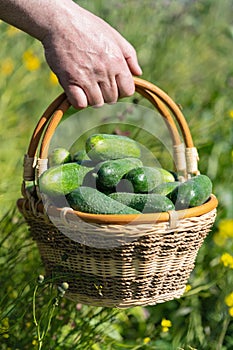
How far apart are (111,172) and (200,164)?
102 cm

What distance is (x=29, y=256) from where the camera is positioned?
2.20 metres

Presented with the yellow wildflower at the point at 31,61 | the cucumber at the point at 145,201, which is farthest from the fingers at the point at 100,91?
the yellow wildflower at the point at 31,61

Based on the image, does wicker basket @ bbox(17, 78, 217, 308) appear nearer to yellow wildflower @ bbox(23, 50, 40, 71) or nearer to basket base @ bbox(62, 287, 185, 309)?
basket base @ bbox(62, 287, 185, 309)

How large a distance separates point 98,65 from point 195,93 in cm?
179

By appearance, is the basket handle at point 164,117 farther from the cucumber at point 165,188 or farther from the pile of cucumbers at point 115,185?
the cucumber at point 165,188

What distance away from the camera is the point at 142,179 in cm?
157

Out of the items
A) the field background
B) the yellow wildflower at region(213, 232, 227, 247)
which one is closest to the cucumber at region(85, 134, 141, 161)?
the field background

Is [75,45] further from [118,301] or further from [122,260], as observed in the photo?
[118,301]

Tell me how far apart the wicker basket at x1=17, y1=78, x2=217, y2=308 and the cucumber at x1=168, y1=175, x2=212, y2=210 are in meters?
0.03

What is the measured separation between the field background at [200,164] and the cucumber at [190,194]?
1.31ft

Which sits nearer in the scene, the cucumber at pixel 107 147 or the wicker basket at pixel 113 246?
the wicker basket at pixel 113 246

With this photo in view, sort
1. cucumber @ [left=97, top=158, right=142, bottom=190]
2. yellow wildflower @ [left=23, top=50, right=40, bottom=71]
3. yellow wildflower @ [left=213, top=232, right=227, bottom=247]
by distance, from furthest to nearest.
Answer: yellow wildflower @ [left=23, top=50, right=40, bottom=71] → yellow wildflower @ [left=213, top=232, right=227, bottom=247] → cucumber @ [left=97, top=158, right=142, bottom=190]

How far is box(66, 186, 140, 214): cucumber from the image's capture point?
4.91 ft

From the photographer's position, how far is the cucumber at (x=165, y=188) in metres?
1.58
